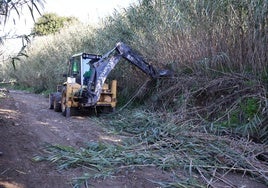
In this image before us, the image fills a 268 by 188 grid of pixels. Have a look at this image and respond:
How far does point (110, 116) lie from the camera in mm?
8836

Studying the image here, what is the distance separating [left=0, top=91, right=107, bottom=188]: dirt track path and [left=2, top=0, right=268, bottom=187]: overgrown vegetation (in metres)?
0.33

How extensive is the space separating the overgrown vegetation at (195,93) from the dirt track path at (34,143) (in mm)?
327

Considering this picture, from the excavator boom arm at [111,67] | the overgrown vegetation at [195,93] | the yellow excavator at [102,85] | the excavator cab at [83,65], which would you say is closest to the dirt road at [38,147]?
the overgrown vegetation at [195,93]

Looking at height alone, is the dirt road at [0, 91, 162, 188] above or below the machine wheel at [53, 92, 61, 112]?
below

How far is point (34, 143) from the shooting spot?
554cm

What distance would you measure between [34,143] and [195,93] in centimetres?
344

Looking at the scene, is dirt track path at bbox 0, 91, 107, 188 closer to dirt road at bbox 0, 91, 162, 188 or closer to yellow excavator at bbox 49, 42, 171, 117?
dirt road at bbox 0, 91, 162, 188

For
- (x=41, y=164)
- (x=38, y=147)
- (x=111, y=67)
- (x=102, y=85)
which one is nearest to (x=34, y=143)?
(x=38, y=147)

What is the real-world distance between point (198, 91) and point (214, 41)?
3.58ft

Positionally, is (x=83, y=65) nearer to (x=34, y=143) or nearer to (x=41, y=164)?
(x=34, y=143)

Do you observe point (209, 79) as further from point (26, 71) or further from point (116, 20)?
point (26, 71)

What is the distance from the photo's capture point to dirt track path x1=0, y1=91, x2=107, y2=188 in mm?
3783

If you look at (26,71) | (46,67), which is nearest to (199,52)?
(46,67)

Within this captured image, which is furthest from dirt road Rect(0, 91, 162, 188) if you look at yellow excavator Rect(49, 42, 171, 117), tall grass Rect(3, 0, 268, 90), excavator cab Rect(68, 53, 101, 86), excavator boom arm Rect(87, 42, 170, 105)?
tall grass Rect(3, 0, 268, 90)
